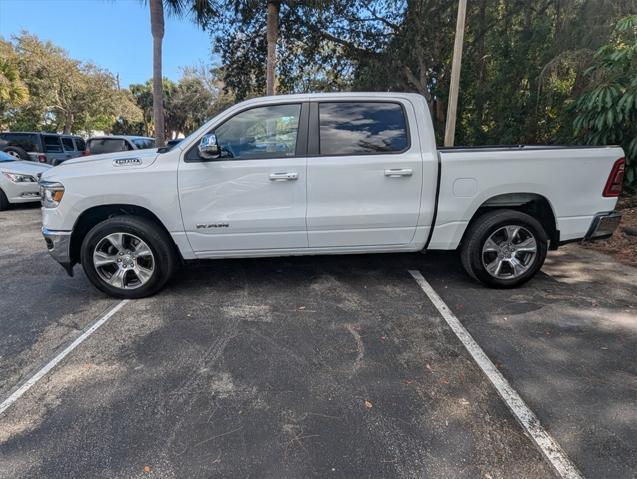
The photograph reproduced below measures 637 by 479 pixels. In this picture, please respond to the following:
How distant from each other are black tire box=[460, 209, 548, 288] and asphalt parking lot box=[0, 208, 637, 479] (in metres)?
0.15

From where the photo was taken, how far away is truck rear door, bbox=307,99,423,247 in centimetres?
407

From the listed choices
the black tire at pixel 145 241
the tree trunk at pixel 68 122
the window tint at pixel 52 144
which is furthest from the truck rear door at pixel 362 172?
the tree trunk at pixel 68 122

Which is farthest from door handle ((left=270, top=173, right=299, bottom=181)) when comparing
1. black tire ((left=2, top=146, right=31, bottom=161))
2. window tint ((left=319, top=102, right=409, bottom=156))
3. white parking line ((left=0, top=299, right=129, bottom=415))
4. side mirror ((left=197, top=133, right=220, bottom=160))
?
black tire ((left=2, top=146, right=31, bottom=161))

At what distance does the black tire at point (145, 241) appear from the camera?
406 cm

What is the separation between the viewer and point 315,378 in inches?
115

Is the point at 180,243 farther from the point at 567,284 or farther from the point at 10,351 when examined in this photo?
the point at 567,284

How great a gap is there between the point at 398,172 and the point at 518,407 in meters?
2.31

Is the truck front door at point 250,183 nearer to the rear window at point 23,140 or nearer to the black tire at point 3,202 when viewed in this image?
the black tire at point 3,202

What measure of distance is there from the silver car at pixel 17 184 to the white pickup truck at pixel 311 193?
6473 millimetres

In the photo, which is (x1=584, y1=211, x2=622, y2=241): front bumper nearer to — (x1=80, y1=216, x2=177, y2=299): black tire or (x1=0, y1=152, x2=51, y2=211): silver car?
(x1=80, y1=216, x2=177, y2=299): black tire

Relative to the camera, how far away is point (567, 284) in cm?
464

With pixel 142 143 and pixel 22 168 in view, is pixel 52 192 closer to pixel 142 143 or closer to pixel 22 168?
pixel 22 168

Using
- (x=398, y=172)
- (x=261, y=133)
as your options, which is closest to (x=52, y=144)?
(x=261, y=133)

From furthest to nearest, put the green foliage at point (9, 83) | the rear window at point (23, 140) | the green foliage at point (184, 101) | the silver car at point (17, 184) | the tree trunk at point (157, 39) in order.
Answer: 1. the green foliage at point (184, 101)
2. the green foliage at point (9, 83)
3. the rear window at point (23, 140)
4. the tree trunk at point (157, 39)
5. the silver car at point (17, 184)
